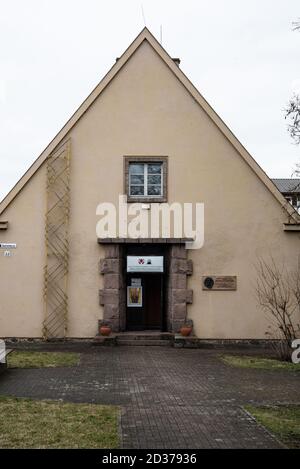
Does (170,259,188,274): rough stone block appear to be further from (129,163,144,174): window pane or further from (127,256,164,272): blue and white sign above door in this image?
(129,163,144,174): window pane

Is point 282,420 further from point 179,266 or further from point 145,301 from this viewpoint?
point 145,301

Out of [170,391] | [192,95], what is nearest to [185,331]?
[192,95]

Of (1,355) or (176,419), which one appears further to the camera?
(1,355)

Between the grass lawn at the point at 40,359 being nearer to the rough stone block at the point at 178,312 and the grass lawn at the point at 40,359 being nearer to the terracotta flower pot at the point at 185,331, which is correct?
the terracotta flower pot at the point at 185,331

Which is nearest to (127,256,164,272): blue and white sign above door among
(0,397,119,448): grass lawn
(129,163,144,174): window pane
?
(129,163,144,174): window pane

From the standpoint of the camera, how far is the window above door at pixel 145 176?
1978 centimetres

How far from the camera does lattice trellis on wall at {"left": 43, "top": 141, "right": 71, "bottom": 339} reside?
63.5 feet

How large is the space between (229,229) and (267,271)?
5.79ft

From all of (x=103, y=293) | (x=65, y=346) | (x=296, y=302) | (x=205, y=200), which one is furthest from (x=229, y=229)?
(x=65, y=346)

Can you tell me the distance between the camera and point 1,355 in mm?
12859

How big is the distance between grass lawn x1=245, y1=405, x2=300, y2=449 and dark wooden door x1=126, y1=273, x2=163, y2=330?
10673 mm

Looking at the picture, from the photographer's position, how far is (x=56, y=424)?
8414 mm

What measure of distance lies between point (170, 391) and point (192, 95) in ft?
36.7
